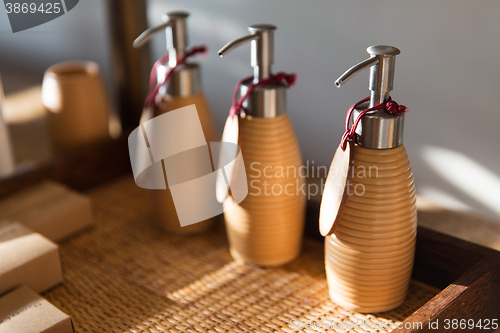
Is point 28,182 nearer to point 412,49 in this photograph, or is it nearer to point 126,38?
point 126,38

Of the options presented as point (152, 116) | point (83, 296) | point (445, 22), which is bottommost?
point (83, 296)

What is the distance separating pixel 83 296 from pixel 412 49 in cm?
40

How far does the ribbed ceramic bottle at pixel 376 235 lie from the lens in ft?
1.29

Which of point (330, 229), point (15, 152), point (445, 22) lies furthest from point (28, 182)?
point (445, 22)

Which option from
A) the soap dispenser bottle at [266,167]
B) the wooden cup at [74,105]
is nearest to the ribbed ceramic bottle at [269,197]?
the soap dispenser bottle at [266,167]

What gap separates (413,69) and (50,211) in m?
0.42

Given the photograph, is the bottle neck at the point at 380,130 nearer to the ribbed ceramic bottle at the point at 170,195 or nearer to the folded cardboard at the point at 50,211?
the ribbed ceramic bottle at the point at 170,195

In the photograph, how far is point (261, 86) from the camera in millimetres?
456

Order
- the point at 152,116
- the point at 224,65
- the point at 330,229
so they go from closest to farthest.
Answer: the point at 330,229 → the point at 152,116 → the point at 224,65

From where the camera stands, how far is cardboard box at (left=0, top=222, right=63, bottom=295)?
1.46 feet

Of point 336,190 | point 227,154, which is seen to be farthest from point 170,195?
point 336,190

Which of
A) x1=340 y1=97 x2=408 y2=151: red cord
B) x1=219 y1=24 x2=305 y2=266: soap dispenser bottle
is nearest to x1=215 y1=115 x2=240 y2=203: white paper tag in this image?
x1=219 y1=24 x2=305 y2=266: soap dispenser bottle

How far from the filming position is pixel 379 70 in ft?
1.25

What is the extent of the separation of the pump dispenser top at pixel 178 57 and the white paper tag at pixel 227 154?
7 cm
